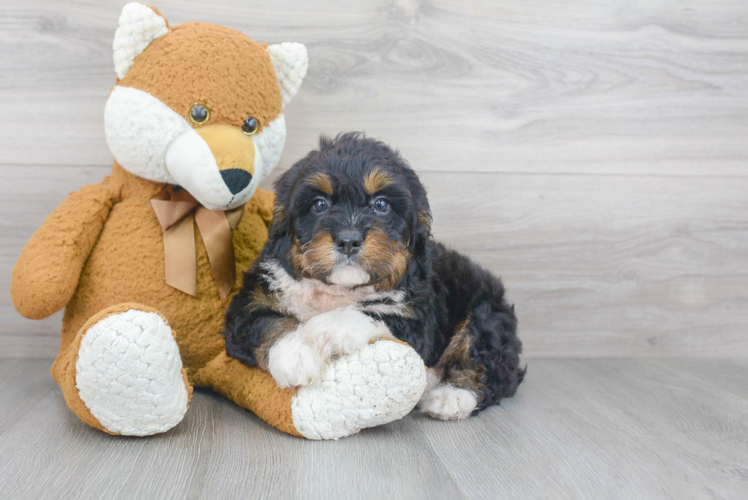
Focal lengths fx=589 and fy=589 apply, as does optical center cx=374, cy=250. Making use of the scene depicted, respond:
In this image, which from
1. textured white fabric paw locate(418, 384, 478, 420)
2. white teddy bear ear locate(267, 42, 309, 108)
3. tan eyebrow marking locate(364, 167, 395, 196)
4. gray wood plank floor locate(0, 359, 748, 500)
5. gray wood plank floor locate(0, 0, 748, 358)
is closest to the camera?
gray wood plank floor locate(0, 359, 748, 500)

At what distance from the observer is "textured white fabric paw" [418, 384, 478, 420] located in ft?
6.53

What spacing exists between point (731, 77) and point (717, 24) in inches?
10.3

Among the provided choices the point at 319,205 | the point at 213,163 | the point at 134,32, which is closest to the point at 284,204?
the point at 319,205

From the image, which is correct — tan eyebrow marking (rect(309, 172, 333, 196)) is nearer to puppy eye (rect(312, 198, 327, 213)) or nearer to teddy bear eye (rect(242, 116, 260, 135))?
puppy eye (rect(312, 198, 327, 213))

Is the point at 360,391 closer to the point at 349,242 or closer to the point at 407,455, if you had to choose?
Result: the point at 407,455

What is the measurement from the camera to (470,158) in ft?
9.05

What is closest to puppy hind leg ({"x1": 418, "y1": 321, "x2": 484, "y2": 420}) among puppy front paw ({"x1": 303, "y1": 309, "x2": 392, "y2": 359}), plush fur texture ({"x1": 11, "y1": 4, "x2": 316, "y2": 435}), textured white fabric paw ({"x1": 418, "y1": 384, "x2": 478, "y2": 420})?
textured white fabric paw ({"x1": 418, "y1": 384, "x2": 478, "y2": 420})

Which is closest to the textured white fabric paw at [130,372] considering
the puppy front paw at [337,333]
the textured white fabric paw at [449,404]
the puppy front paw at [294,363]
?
the puppy front paw at [294,363]

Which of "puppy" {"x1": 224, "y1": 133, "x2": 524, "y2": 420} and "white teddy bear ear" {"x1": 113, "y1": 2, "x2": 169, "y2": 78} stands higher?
"white teddy bear ear" {"x1": 113, "y1": 2, "x2": 169, "y2": 78}

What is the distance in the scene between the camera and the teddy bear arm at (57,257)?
6.23ft

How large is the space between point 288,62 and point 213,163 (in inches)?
20.4

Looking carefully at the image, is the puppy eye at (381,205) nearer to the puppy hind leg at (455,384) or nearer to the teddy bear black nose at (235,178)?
the teddy bear black nose at (235,178)

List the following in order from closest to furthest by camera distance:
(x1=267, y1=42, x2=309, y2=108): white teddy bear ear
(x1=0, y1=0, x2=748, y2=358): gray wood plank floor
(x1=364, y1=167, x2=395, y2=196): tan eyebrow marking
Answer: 1. (x1=364, y1=167, x2=395, y2=196): tan eyebrow marking
2. (x1=267, y1=42, x2=309, y2=108): white teddy bear ear
3. (x1=0, y1=0, x2=748, y2=358): gray wood plank floor

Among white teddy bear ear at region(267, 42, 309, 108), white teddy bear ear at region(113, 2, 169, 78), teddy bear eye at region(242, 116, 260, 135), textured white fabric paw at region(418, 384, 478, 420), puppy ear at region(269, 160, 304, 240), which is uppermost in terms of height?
white teddy bear ear at region(113, 2, 169, 78)
